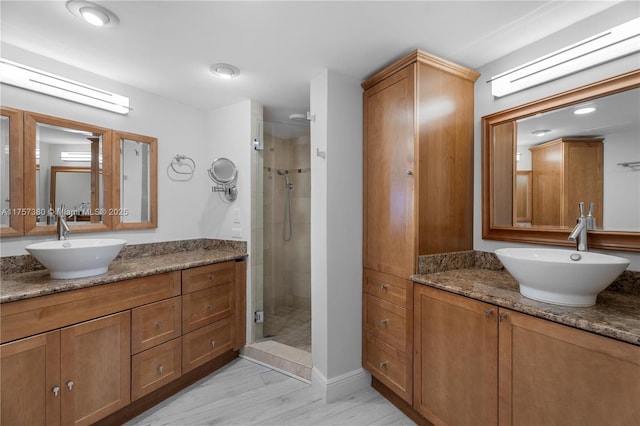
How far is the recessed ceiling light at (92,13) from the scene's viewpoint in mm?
1321

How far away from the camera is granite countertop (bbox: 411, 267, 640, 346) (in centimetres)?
94

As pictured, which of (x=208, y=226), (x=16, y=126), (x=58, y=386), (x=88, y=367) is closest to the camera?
(x=58, y=386)

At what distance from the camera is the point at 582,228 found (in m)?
1.37

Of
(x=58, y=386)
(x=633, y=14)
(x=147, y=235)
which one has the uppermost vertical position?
(x=633, y=14)

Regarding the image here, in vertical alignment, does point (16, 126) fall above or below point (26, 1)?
below

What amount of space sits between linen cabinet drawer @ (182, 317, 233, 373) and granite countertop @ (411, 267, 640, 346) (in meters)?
1.63

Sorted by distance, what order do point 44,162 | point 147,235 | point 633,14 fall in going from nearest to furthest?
point 633,14
point 44,162
point 147,235

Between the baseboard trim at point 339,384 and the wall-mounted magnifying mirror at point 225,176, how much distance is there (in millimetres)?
1668

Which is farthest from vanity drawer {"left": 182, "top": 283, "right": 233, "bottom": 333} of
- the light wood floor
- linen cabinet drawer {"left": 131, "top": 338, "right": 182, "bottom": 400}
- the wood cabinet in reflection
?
the wood cabinet in reflection

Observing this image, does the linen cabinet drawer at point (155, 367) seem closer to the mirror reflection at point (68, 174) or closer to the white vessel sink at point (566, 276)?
the mirror reflection at point (68, 174)

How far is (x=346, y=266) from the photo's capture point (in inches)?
80.4

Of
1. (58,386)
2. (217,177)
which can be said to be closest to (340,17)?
(217,177)

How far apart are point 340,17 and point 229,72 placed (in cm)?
96

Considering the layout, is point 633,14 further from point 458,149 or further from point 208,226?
point 208,226
